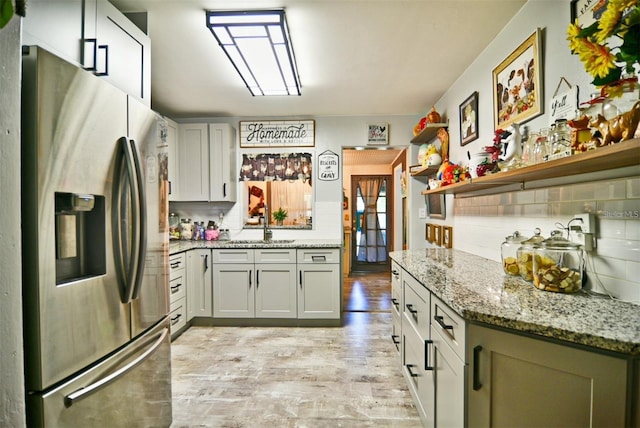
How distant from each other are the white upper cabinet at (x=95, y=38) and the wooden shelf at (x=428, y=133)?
2.46 meters

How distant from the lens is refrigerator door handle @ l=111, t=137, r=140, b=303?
123 centimetres

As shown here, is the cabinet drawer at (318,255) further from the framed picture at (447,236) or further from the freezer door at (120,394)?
the freezer door at (120,394)

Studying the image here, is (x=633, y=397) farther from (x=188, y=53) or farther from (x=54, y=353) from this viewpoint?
(x=188, y=53)

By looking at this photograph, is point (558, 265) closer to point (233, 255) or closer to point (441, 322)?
point (441, 322)

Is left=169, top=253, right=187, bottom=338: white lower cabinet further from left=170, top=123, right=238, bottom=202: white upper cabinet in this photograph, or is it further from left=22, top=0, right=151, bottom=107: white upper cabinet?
left=22, top=0, right=151, bottom=107: white upper cabinet

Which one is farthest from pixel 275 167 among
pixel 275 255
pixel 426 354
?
pixel 426 354

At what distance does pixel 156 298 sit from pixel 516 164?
2.02 metres

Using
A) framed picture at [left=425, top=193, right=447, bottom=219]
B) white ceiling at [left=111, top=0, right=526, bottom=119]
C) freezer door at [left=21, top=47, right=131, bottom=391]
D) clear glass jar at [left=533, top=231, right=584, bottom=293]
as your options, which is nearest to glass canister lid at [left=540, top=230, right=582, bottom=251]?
clear glass jar at [left=533, top=231, right=584, bottom=293]

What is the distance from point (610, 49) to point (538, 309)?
2.91 feet

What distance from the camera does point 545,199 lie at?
1.56m

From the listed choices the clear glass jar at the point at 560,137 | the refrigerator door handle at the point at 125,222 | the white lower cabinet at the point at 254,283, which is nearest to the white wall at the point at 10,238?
the refrigerator door handle at the point at 125,222

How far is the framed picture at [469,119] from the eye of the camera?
91.3 inches

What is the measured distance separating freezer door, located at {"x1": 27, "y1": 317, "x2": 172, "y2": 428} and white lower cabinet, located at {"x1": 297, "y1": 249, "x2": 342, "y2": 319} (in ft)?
5.61

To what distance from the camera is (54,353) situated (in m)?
1.00
